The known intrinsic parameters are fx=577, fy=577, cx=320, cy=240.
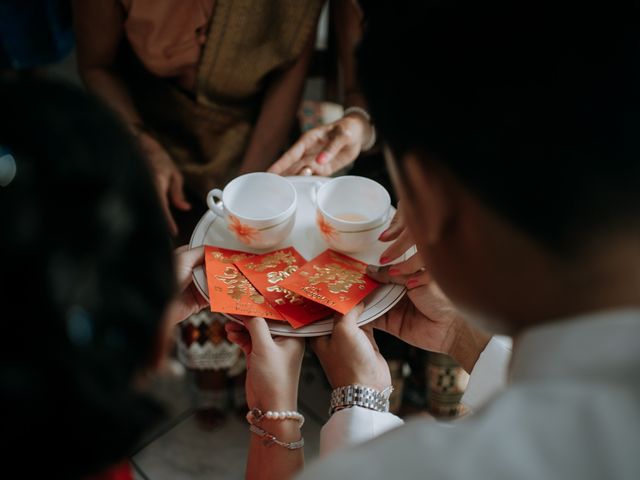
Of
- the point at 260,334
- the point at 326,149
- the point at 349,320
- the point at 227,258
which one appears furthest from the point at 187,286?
the point at 326,149

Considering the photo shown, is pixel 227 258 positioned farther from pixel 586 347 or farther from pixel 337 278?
pixel 586 347

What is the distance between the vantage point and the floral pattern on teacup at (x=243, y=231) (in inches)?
36.1

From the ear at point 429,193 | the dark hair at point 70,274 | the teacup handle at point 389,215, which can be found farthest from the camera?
the teacup handle at point 389,215

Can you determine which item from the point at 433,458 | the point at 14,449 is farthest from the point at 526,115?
the point at 14,449

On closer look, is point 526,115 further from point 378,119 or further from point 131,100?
point 131,100

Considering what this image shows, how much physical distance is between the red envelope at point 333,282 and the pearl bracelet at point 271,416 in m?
0.17

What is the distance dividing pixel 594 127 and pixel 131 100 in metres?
1.11

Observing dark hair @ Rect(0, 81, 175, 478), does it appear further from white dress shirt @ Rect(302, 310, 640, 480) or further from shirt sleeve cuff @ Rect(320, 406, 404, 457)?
shirt sleeve cuff @ Rect(320, 406, 404, 457)

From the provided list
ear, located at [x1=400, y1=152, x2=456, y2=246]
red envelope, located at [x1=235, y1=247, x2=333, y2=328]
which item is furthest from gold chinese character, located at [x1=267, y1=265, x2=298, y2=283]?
ear, located at [x1=400, y1=152, x2=456, y2=246]

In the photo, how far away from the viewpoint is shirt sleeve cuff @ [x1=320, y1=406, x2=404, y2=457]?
0.75 metres

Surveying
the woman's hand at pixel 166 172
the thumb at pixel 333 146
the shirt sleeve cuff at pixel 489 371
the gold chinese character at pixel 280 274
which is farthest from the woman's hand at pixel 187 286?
the shirt sleeve cuff at pixel 489 371

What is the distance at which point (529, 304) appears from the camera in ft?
1.69

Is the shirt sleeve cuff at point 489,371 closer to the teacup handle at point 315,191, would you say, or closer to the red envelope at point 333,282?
the red envelope at point 333,282

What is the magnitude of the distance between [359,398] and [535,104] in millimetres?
505
